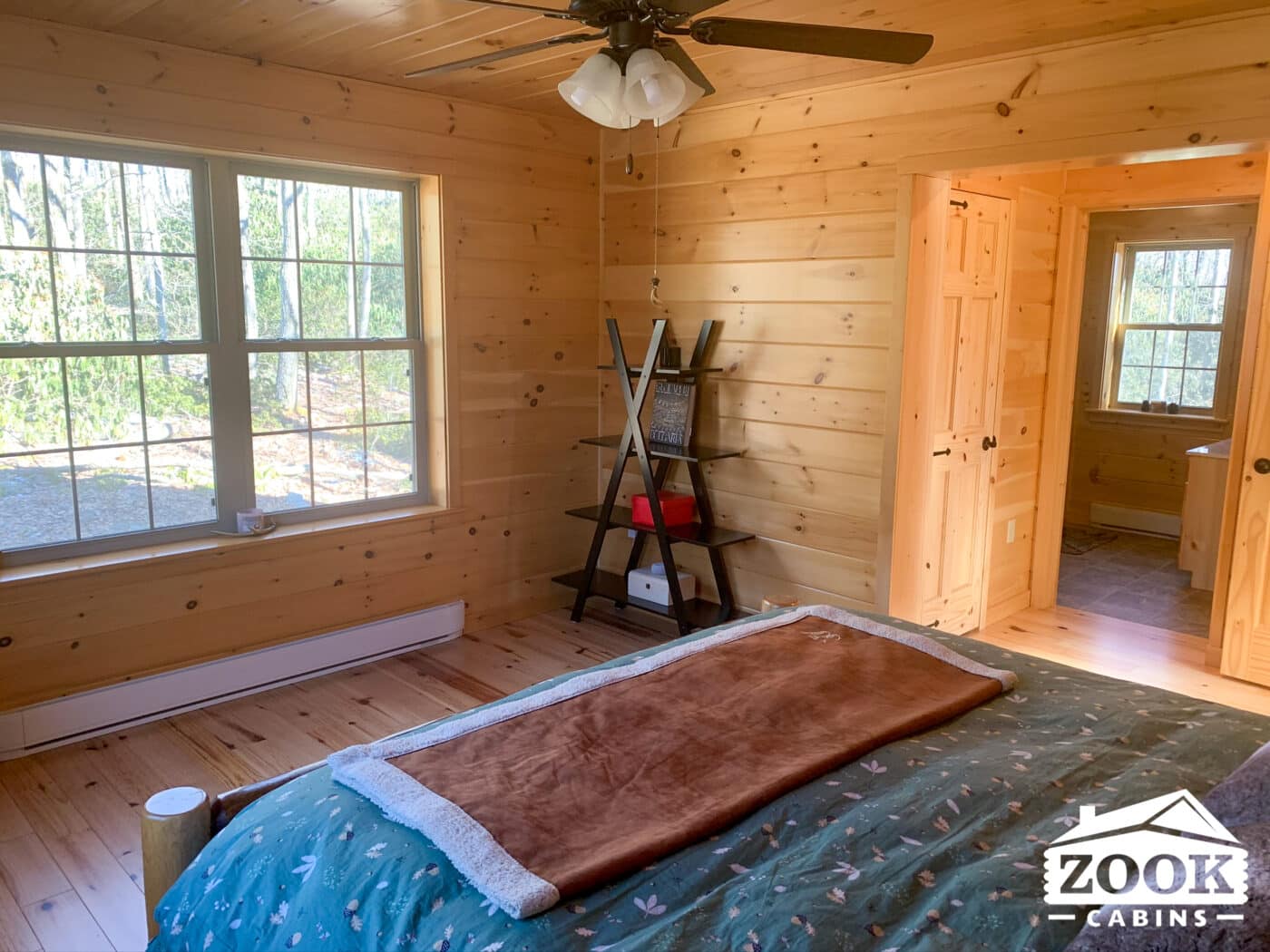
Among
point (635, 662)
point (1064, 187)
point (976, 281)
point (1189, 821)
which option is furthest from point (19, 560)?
point (1064, 187)

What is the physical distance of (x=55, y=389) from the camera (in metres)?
3.20

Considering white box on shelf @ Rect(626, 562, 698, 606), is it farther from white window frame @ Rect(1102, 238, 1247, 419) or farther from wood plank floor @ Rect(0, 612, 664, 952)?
white window frame @ Rect(1102, 238, 1247, 419)

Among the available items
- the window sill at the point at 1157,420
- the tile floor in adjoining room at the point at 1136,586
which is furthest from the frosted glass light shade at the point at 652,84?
the window sill at the point at 1157,420

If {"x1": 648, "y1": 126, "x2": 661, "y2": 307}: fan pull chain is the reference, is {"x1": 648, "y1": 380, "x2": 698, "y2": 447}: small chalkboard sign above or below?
below

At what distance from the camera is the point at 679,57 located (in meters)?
2.03

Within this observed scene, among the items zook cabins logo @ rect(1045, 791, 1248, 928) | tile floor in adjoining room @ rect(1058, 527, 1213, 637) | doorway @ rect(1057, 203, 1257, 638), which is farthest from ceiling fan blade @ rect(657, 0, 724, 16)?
doorway @ rect(1057, 203, 1257, 638)

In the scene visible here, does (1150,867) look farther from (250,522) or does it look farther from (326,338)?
(326,338)

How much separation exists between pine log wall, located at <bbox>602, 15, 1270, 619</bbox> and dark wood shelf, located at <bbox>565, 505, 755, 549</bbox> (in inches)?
4.8

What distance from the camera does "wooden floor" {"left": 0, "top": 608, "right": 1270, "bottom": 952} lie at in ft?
7.86

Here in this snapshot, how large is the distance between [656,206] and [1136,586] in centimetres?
341

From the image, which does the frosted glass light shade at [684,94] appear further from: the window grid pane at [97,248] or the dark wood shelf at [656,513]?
the window grid pane at [97,248]

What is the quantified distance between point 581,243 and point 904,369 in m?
1.81

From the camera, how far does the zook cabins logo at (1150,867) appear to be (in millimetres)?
1145

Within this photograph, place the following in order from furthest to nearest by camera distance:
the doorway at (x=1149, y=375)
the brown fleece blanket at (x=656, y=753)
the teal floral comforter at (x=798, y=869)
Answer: the doorway at (x=1149, y=375)
the brown fleece blanket at (x=656, y=753)
the teal floral comforter at (x=798, y=869)
